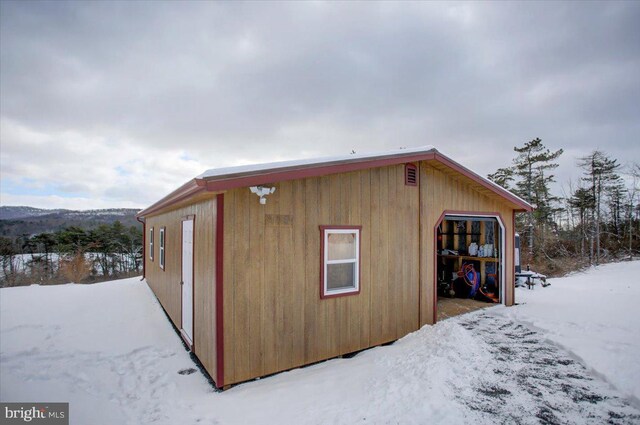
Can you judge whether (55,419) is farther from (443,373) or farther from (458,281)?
(458,281)

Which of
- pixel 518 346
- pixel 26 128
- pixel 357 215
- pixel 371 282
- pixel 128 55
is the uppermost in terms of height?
pixel 128 55

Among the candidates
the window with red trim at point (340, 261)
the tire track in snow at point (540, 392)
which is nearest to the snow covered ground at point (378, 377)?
the tire track in snow at point (540, 392)

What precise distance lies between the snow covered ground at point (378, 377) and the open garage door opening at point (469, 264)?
1.27m

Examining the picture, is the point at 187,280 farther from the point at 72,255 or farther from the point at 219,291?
the point at 72,255

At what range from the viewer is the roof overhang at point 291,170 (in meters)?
3.49

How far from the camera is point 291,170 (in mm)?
4047

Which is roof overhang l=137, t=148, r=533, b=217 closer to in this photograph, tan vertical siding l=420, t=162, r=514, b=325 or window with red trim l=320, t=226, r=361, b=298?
tan vertical siding l=420, t=162, r=514, b=325

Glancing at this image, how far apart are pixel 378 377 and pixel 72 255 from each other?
26.0m

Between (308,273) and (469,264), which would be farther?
(469,264)

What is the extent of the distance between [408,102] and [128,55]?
33.5 ft

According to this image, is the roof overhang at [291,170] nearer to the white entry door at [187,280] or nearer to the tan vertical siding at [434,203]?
the tan vertical siding at [434,203]

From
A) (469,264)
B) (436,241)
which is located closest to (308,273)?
(436,241)

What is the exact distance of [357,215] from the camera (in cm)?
508

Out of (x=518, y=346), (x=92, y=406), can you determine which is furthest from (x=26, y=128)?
(x=518, y=346)
